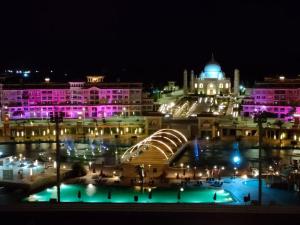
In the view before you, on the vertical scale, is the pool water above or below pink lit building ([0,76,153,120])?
below

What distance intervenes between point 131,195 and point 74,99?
93.8ft

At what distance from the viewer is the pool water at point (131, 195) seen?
1841 centimetres

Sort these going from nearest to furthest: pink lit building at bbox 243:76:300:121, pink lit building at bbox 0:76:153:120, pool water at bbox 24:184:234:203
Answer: pool water at bbox 24:184:234:203 < pink lit building at bbox 243:76:300:121 < pink lit building at bbox 0:76:153:120

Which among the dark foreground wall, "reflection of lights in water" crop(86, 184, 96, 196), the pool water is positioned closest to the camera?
the dark foreground wall

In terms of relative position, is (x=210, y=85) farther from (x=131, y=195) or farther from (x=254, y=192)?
(x=131, y=195)

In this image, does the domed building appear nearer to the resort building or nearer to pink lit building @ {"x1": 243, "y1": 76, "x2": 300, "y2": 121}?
the resort building

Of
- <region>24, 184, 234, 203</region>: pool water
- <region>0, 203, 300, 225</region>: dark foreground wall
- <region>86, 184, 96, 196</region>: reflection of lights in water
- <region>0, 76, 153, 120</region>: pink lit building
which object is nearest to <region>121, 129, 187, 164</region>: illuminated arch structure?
<region>86, 184, 96, 196</region>: reflection of lights in water

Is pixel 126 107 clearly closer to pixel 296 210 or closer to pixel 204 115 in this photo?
pixel 204 115

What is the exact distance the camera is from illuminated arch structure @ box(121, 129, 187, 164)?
23.5 metres

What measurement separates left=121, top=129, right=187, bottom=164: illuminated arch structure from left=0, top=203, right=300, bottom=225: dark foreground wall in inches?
546

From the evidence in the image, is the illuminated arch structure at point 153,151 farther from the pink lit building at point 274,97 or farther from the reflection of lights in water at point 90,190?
the pink lit building at point 274,97

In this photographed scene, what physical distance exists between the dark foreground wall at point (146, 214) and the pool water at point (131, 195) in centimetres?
882

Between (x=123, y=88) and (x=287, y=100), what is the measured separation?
13766mm

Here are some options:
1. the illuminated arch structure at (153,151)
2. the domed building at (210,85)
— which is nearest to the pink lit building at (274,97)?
the domed building at (210,85)
